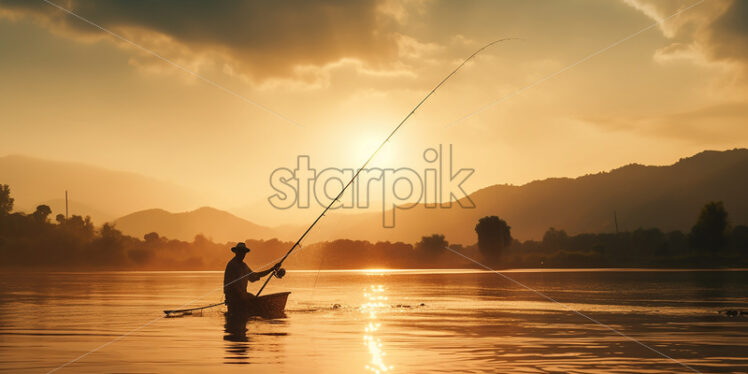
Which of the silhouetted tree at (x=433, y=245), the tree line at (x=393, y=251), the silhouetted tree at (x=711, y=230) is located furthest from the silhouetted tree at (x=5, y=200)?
the silhouetted tree at (x=711, y=230)

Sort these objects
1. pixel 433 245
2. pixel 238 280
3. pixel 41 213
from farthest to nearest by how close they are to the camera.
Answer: pixel 433 245, pixel 41 213, pixel 238 280

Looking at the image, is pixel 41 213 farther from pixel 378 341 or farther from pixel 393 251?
pixel 378 341

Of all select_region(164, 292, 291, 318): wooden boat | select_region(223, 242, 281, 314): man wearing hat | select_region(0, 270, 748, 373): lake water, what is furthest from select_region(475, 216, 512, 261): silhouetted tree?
select_region(223, 242, 281, 314): man wearing hat

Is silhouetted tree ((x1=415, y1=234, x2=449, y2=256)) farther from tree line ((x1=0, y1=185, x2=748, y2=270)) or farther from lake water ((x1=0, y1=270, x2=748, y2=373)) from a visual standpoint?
lake water ((x1=0, y1=270, x2=748, y2=373))

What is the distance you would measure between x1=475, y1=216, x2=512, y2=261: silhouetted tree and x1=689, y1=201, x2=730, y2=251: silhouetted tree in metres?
44.9

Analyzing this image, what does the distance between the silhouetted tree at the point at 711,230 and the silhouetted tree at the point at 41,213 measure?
500 feet

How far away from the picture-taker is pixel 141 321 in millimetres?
22125

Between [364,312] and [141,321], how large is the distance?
8.10m

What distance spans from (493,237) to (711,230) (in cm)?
4988

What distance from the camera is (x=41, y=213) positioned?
181 m

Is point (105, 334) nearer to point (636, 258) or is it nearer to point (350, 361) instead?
point (350, 361)

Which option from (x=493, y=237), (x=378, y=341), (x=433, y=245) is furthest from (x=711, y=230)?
(x=378, y=341)

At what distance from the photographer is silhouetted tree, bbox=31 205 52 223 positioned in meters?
176

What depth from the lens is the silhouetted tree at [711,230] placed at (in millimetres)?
144250
